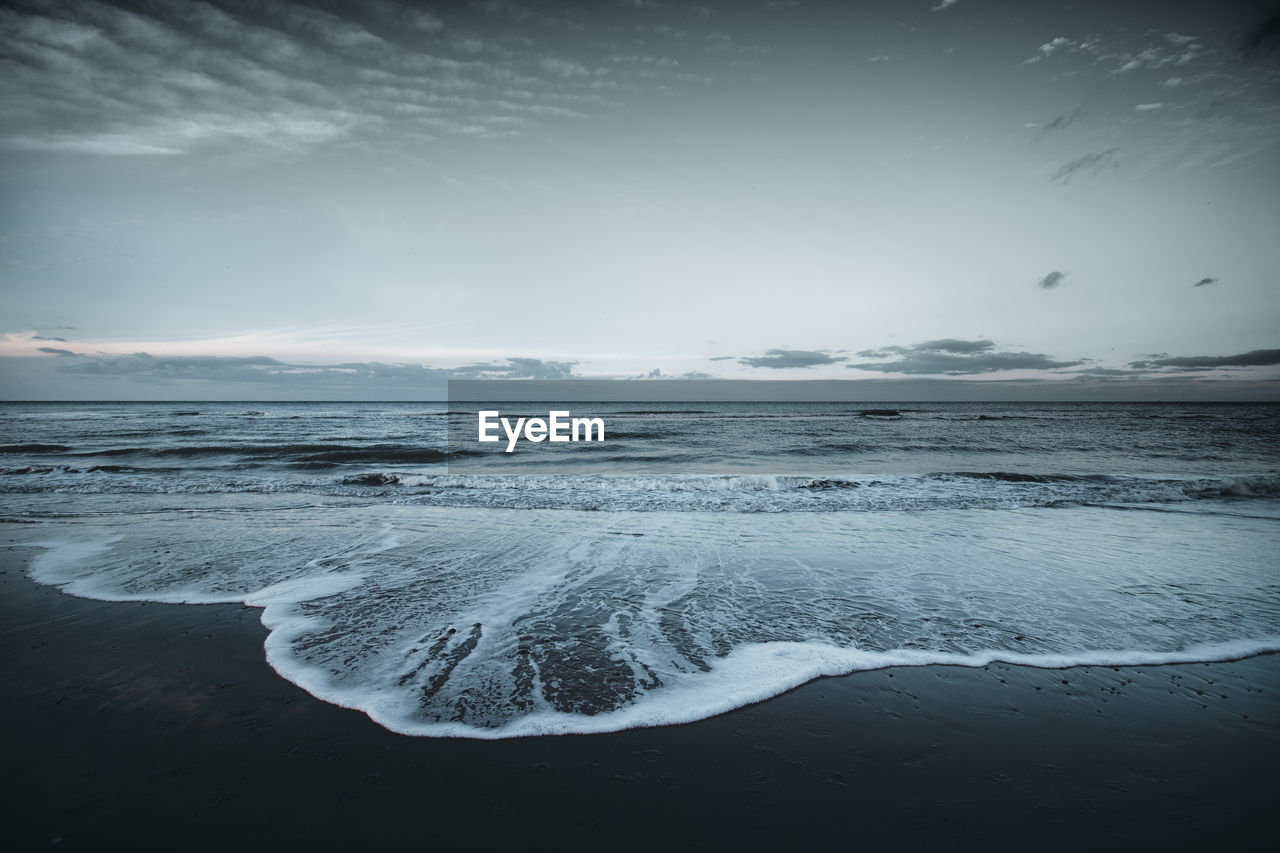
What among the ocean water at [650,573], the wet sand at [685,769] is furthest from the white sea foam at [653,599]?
the wet sand at [685,769]

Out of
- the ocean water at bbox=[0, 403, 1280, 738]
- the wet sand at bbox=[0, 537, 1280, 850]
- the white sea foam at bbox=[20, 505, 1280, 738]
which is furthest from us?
the ocean water at bbox=[0, 403, 1280, 738]

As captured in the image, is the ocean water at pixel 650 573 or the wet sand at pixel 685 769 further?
the ocean water at pixel 650 573

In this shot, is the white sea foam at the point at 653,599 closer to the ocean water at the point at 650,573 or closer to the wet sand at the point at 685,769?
the ocean water at the point at 650,573

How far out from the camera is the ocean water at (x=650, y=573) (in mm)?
3967

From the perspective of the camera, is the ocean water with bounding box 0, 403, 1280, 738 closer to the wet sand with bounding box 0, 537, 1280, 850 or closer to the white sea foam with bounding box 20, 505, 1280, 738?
the white sea foam with bounding box 20, 505, 1280, 738

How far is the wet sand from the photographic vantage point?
2398 millimetres

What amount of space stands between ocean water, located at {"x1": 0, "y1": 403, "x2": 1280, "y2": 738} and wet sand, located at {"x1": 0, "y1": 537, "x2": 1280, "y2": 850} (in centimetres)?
30

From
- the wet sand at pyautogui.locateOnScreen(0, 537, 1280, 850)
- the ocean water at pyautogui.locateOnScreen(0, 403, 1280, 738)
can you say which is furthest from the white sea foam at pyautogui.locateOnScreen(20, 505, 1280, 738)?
the wet sand at pyautogui.locateOnScreen(0, 537, 1280, 850)

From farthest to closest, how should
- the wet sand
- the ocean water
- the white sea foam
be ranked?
the ocean water, the white sea foam, the wet sand

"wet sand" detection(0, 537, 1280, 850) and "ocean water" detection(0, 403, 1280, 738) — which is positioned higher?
"wet sand" detection(0, 537, 1280, 850)

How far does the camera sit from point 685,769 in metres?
2.84

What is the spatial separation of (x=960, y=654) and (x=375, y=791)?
14.2 feet

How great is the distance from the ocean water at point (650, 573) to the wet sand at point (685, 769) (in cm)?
30

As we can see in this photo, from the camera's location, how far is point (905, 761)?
2912 millimetres
